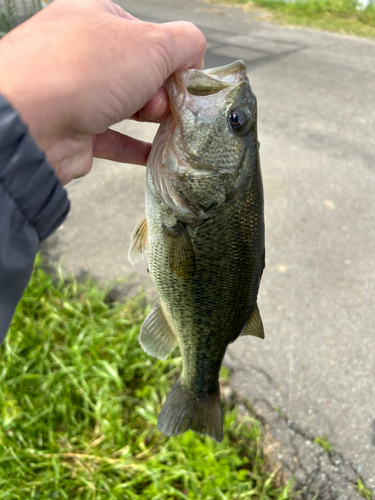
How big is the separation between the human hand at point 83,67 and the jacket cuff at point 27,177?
0.07 m

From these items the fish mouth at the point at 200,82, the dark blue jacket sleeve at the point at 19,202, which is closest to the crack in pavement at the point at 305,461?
the dark blue jacket sleeve at the point at 19,202

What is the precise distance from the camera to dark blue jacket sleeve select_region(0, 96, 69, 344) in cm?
99

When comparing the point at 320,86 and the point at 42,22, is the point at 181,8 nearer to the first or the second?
the point at 320,86

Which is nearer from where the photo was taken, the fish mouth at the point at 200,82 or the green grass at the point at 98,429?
the fish mouth at the point at 200,82

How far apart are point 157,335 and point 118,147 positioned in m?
0.81

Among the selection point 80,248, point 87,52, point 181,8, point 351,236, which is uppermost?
point 87,52

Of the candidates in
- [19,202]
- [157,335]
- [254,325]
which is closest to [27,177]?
[19,202]

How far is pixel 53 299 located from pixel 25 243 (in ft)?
5.89

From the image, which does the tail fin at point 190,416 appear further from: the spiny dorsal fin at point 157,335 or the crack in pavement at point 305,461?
the crack in pavement at point 305,461

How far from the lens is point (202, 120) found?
4.15 feet

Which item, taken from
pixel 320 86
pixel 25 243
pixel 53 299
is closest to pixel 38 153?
pixel 25 243

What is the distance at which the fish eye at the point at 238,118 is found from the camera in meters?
1.25

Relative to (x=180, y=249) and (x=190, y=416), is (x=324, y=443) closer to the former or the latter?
(x=190, y=416)

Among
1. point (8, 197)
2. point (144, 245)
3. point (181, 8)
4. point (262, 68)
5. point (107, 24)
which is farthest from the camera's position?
point (181, 8)
